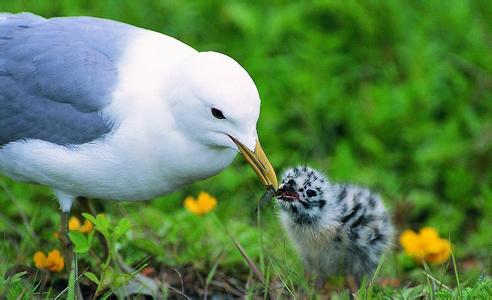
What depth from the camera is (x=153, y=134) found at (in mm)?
4367

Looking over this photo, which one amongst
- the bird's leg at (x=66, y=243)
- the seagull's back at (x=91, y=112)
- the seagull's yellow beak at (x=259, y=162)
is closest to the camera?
the seagull's yellow beak at (x=259, y=162)

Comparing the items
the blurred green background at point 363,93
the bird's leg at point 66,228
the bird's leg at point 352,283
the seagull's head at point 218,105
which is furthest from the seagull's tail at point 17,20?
the bird's leg at point 352,283

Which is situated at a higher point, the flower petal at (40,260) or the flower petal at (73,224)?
the flower petal at (73,224)

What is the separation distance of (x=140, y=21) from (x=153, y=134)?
2810 mm

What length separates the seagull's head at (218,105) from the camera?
13.7 ft

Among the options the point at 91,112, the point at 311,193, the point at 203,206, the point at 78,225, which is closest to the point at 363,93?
the point at 203,206

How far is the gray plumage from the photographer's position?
442 centimetres

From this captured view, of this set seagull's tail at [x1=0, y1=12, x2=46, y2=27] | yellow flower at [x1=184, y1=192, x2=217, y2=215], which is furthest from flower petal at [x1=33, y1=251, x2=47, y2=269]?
seagull's tail at [x1=0, y1=12, x2=46, y2=27]

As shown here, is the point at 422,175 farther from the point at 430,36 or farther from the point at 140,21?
the point at 140,21

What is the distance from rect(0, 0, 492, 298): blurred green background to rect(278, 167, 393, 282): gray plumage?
4.28ft

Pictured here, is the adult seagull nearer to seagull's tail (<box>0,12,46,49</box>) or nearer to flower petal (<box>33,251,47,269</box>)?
seagull's tail (<box>0,12,46,49</box>)

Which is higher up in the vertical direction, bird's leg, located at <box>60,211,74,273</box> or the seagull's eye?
the seagull's eye

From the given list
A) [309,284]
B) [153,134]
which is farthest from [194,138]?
[309,284]

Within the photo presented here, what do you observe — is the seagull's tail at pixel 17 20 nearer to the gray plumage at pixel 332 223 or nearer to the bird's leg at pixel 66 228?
the bird's leg at pixel 66 228
